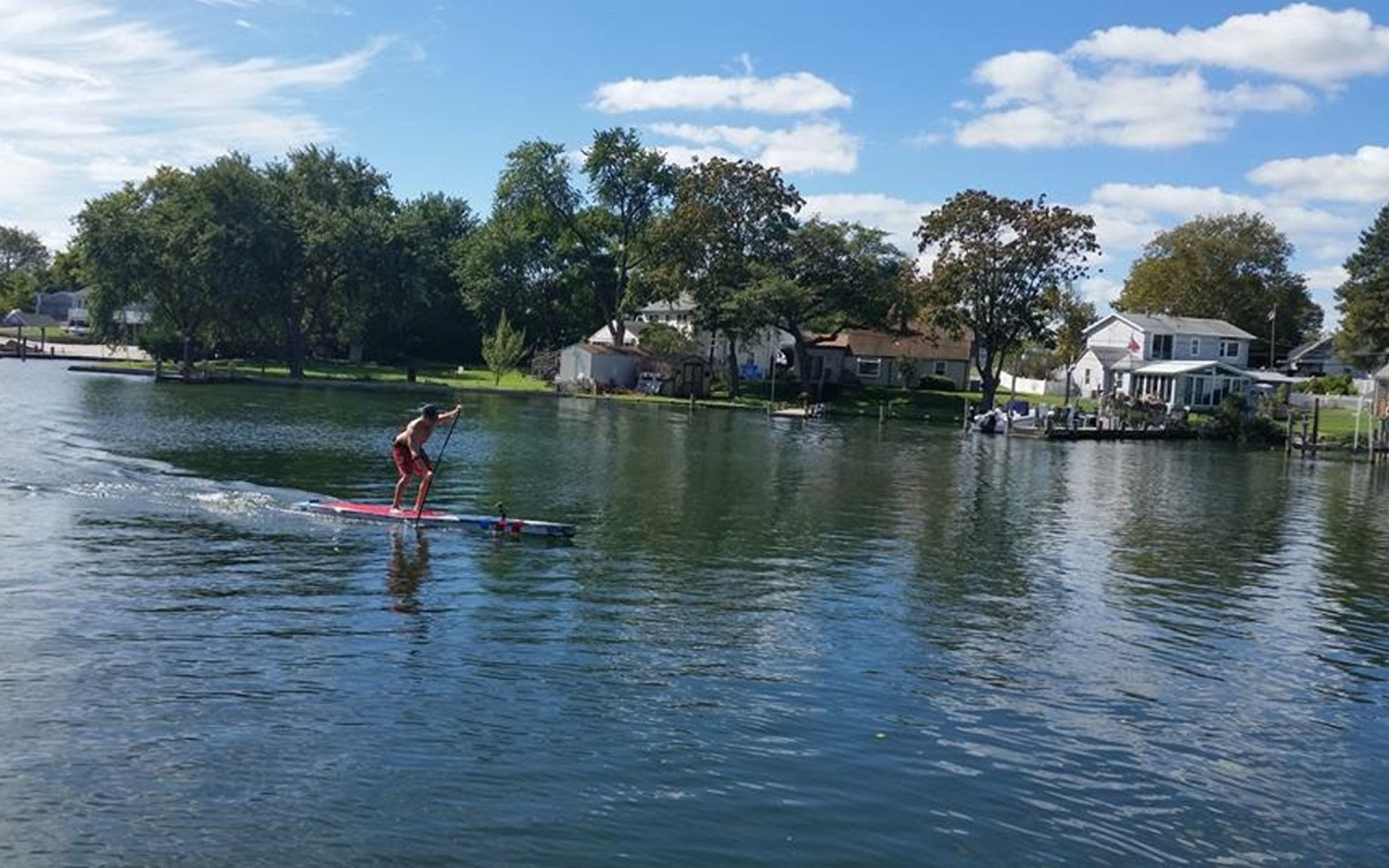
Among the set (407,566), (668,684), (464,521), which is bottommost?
(668,684)

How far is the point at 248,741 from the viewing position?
506 inches

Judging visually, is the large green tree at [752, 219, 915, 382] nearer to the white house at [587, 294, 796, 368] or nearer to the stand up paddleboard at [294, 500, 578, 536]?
the white house at [587, 294, 796, 368]

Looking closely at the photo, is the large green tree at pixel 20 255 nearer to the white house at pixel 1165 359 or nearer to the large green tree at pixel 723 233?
the large green tree at pixel 723 233

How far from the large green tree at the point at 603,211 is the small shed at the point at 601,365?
6.97m

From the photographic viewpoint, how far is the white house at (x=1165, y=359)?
93500mm

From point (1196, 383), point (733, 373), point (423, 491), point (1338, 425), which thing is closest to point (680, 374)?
point (733, 373)

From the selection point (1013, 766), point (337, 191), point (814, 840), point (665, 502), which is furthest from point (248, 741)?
point (337, 191)

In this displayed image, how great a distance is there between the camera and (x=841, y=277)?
303 ft

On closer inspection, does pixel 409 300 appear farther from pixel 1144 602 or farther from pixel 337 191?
pixel 1144 602

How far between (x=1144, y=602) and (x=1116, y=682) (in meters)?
6.35

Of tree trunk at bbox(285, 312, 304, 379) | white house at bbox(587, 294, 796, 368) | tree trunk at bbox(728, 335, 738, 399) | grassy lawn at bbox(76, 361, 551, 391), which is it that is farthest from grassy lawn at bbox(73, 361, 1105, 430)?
white house at bbox(587, 294, 796, 368)

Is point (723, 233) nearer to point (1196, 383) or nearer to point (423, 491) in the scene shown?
point (1196, 383)

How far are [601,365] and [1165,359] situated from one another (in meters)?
48.1

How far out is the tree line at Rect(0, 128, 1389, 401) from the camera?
86250mm
